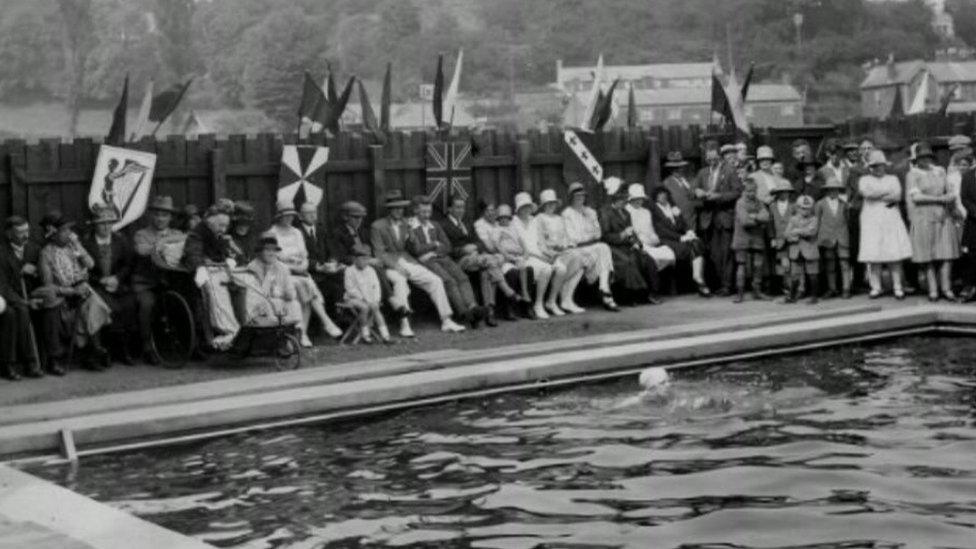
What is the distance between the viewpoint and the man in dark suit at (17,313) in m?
12.9

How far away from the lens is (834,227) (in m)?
17.7

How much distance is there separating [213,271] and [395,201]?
3.15m

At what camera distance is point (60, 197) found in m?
14.5

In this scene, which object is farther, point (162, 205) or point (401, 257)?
point (401, 257)

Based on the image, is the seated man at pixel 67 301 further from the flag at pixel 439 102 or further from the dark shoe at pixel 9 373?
the flag at pixel 439 102

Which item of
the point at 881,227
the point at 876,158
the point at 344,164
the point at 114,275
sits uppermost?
the point at 344,164

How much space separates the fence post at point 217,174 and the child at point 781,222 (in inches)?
270

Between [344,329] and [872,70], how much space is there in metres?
97.7

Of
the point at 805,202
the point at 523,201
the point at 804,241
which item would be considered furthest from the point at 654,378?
the point at 805,202

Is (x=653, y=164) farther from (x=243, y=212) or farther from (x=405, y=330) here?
(x=243, y=212)

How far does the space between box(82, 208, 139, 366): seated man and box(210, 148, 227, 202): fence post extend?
153 centimetres

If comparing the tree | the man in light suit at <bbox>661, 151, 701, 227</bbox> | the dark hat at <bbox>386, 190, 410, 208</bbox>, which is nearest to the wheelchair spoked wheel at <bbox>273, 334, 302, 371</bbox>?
the dark hat at <bbox>386, 190, 410, 208</bbox>

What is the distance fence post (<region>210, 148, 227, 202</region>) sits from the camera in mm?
15492

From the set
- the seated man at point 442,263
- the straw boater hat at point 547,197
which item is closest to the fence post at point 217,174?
the seated man at point 442,263
